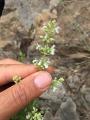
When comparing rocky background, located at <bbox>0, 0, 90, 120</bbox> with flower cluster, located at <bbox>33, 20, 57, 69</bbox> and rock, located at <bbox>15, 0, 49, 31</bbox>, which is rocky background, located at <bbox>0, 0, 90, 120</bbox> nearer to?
rock, located at <bbox>15, 0, 49, 31</bbox>

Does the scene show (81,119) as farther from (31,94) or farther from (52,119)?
(31,94)

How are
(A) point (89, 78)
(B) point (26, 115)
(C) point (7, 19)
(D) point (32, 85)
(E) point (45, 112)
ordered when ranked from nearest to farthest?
(D) point (32, 85)
(B) point (26, 115)
(E) point (45, 112)
(A) point (89, 78)
(C) point (7, 19)

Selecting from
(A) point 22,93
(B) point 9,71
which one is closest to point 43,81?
(A) point 22,93

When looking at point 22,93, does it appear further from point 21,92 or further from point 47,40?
point 47,40

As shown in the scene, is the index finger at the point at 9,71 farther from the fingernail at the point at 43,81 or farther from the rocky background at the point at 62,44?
the rocky background at the point at 62,44

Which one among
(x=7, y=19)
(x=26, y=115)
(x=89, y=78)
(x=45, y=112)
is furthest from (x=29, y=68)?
(x=7, y=19)
